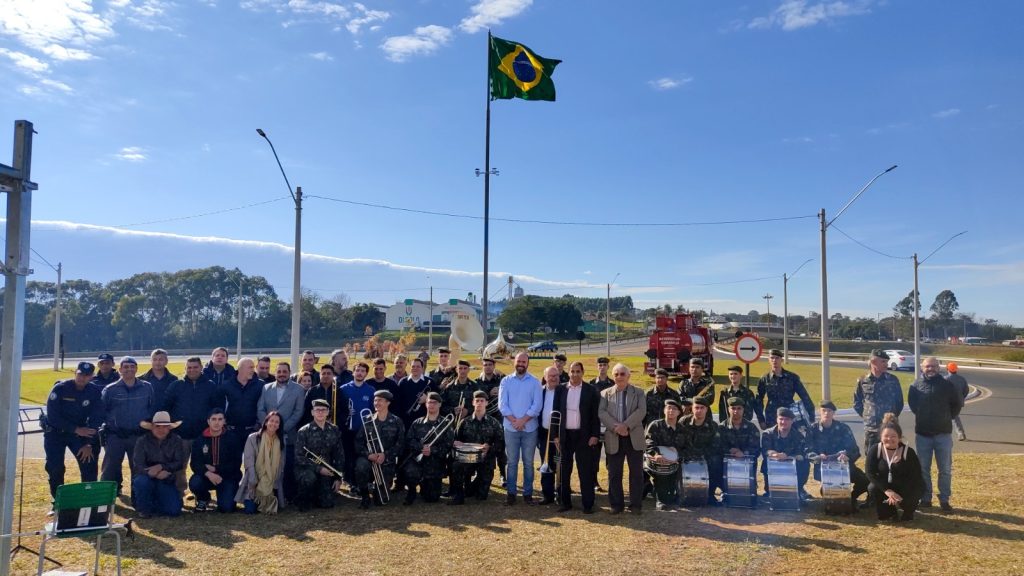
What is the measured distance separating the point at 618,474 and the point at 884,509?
125 inches

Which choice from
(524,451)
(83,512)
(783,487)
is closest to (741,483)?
(783,487)

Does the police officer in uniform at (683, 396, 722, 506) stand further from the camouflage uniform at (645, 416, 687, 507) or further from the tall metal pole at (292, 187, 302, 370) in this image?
the tall metal pole at (292, 187, 302, 370)

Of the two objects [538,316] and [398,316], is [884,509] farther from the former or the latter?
[398,316]

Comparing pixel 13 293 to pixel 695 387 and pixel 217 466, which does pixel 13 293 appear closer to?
pixel 217 466

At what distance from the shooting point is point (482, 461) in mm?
8664

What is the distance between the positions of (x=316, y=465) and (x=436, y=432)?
1.60 metres

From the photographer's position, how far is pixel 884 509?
7.70 meters

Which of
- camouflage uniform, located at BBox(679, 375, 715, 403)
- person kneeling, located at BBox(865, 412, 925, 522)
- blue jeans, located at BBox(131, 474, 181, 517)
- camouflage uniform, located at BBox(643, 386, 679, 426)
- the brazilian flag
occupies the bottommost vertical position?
blue jeans, located at BBox(131, 474, 181, 517)

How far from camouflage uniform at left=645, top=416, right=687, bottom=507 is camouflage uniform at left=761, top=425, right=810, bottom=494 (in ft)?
3.58

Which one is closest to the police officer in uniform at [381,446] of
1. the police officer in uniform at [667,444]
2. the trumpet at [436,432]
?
the trumpet at [436,432]

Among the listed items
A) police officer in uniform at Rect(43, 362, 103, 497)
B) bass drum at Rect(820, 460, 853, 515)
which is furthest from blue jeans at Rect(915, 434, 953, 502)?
police officer in uniform at Rect(43, 362, 103, 497)

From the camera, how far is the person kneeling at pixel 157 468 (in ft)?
25.9

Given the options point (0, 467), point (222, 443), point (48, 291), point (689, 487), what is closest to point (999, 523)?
point (689, 487)

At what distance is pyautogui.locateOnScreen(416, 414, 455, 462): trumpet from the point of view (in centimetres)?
865
